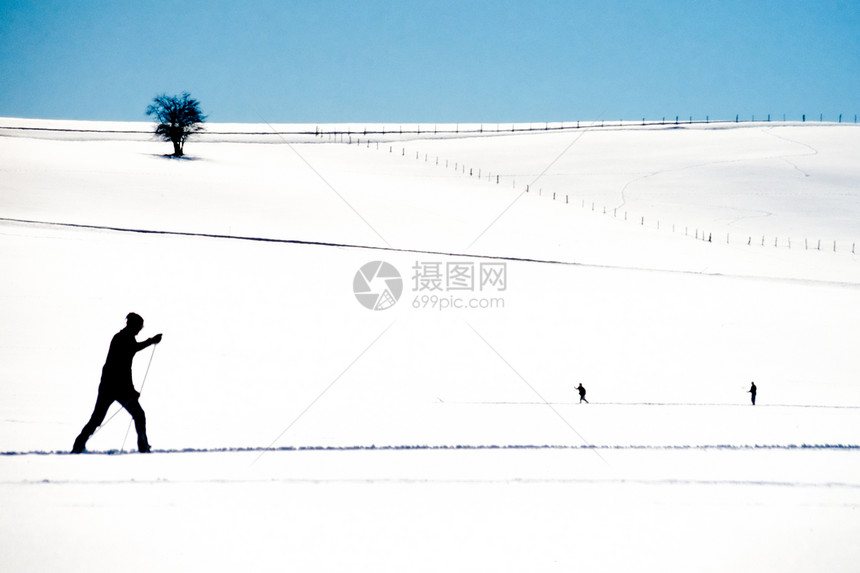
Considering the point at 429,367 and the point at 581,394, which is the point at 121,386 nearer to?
the point at 581,394

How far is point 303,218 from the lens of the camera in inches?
1276

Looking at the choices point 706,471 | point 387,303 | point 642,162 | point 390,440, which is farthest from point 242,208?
point 642,162

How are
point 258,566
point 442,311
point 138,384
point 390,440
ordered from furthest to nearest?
point 442,311
point 138,384
point 390,440
point 258,566

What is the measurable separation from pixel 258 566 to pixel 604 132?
73.1 meters

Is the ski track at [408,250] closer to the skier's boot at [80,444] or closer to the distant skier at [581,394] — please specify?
the distant skier at [581,394]

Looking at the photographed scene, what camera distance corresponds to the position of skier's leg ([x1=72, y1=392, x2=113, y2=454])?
6.57 metres

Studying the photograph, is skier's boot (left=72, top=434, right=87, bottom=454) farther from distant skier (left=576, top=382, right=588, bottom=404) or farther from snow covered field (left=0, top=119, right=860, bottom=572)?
distant skier (left=576, top=382, right=588, bottom=404)

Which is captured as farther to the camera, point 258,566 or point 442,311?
point 442,311

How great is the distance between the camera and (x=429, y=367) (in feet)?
51.0

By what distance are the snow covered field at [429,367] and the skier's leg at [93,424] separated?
32 centimetres

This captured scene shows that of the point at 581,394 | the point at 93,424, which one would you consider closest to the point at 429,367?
the point at 581,394

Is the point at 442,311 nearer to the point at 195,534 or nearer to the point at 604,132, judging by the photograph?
the point at 195,534

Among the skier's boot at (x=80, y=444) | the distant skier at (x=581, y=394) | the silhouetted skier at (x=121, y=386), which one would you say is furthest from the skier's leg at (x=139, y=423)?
the distant skier at (x=581, y=394)

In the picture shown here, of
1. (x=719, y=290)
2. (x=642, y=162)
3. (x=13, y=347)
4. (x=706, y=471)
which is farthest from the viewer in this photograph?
(x=642, y=162)
